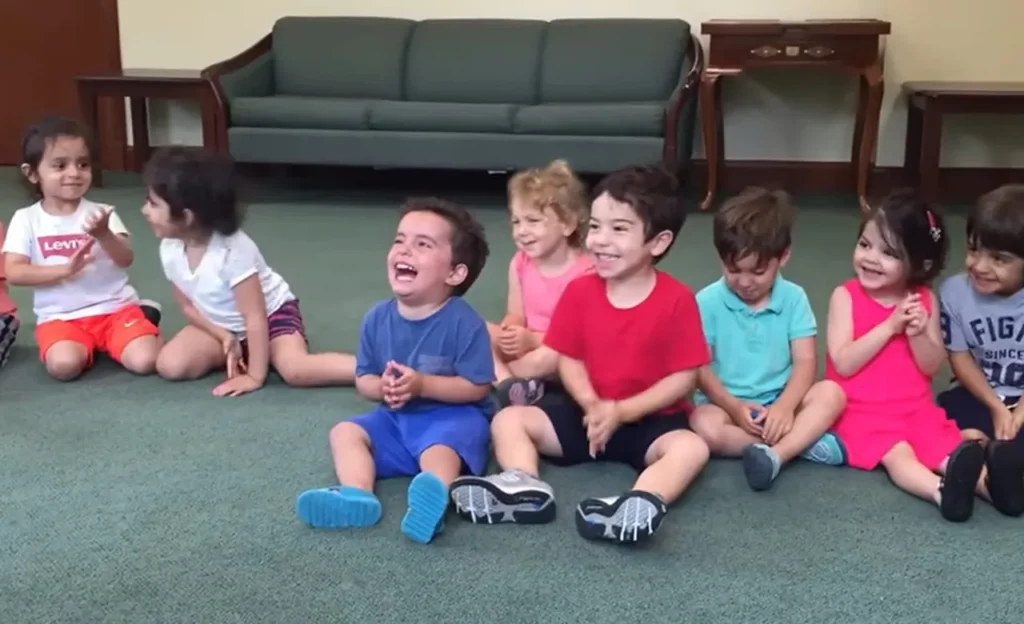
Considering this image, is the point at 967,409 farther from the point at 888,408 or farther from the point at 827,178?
the point at 827,178

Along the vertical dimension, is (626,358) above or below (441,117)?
below

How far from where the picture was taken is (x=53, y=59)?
6.36m

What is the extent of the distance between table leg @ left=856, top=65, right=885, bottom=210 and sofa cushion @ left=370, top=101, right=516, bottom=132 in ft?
5.41

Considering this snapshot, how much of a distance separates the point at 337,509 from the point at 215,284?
98 cm

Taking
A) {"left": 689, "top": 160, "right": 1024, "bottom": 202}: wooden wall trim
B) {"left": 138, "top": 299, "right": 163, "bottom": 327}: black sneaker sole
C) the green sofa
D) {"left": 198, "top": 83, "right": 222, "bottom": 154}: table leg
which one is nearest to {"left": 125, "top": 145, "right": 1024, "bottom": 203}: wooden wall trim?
{"left": 689, "top": 160, "right": 1024, "bottom": 202}: wooden wall trim

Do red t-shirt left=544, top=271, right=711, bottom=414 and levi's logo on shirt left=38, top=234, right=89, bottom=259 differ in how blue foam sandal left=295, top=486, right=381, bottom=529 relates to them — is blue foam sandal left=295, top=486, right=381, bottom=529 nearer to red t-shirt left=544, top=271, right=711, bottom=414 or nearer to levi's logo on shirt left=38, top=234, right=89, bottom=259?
red t-shirt left=544, top=271, right=711, bottom=414

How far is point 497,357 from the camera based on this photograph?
2.45 metres

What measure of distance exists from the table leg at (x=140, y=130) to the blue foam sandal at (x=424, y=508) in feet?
15.8

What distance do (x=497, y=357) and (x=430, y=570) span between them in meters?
0.89

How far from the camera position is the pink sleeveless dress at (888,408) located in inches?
78.9

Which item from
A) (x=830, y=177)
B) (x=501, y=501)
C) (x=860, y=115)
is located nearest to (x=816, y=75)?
(x=860, y=115)

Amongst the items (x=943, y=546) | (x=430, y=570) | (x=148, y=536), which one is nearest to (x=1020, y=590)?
(x=943, y=546)

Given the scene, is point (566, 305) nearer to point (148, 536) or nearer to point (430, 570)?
point (430, 570)

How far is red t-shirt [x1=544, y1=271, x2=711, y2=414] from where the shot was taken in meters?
1.92
